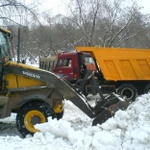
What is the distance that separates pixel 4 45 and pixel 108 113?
3027mm

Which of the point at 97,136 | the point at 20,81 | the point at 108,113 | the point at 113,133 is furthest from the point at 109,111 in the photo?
the point at 20,81

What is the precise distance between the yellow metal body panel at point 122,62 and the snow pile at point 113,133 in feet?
22.1

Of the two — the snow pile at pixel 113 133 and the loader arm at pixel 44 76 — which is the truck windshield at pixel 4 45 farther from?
the snow pile at pixel 113 133

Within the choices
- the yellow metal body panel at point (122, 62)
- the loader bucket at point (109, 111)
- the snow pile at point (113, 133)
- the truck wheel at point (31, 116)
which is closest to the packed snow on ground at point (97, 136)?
the snow pile at point (113, 133)

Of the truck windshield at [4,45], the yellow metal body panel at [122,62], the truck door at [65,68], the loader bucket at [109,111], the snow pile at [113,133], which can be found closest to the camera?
the snow pile at [113,133]

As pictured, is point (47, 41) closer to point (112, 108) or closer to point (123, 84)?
→ point (123, 84)

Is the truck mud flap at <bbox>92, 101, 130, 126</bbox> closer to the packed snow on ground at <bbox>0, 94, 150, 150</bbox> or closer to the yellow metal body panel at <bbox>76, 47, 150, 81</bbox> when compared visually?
the packed snow on ground at <bbox>0, 94, 150, 150</bbox>

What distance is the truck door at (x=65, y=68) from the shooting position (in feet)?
47.9

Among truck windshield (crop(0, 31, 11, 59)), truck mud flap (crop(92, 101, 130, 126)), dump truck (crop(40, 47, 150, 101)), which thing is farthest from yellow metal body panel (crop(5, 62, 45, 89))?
dump truck (crop(40, 47, 150, 101))

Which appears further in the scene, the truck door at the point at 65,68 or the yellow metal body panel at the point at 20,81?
the truck door at the point at 65,68

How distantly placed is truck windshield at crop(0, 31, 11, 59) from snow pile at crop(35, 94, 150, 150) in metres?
2.07

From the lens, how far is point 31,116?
264 inches

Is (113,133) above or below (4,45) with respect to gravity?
below

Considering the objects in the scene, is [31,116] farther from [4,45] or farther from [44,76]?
[4,45]
